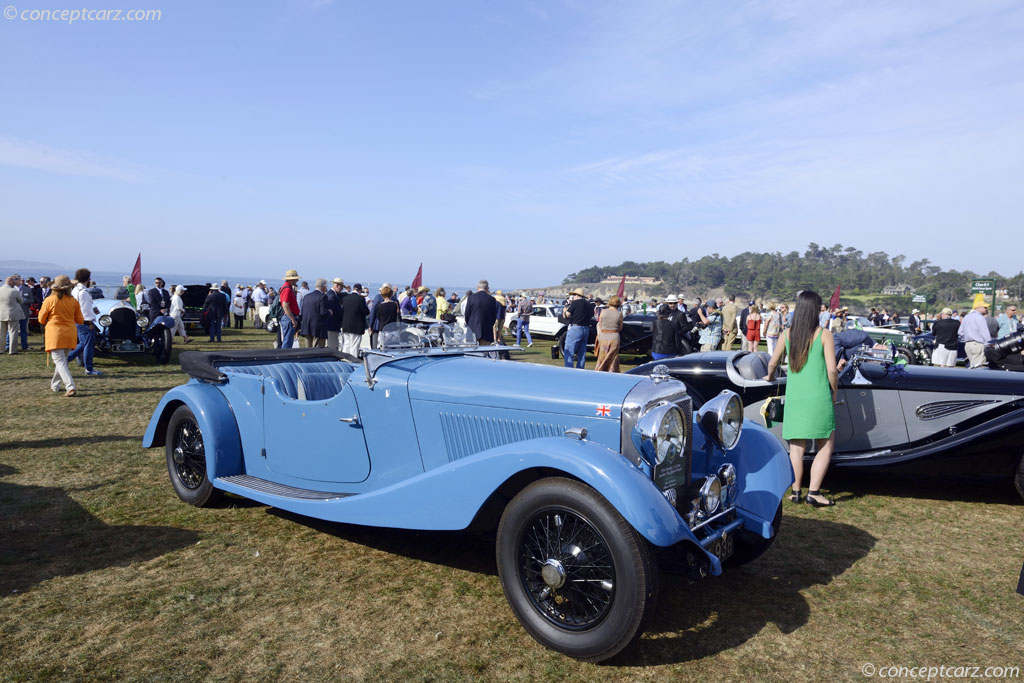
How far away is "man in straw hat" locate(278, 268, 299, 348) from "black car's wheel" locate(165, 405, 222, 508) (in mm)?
6675

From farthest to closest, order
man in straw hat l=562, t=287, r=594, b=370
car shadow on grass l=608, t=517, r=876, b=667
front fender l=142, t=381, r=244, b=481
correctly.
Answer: man in straw hat l=562, t=287, r=594, b=370, front fender l=142, t=381, r=244, b=481, car shadow on grass l=608, t=517, r=876, b=667

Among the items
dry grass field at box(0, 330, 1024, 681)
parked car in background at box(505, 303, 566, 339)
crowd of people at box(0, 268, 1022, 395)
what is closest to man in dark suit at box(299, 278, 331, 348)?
crowd of people at box(0, 268, 1022, 395)

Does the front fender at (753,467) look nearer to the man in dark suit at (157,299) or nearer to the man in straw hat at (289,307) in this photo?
the man in straw hat at (289,307)

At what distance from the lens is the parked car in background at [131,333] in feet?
39.8

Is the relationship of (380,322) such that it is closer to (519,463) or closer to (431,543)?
(431,543)

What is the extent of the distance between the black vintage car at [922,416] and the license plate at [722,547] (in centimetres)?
284

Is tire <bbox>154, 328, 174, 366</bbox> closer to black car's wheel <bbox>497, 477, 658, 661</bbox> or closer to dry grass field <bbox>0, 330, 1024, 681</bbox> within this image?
dry grass field <bbox>0, 330, 1024, 681</bbox>

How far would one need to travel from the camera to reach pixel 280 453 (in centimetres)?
436

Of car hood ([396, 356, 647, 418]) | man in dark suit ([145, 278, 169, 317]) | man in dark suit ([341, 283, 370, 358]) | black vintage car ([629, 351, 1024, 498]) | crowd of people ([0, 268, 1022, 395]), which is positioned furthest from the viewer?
man in dark suit ([145, 278, 169, 317])

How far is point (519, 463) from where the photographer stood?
3.03m

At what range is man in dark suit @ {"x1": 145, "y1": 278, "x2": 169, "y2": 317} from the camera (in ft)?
45.3

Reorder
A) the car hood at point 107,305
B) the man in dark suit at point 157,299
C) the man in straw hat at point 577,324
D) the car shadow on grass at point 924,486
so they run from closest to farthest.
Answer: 1. the car shadow on grass at point 924,486
2. the man in straw hat at point 577,324
3. the car hood at point 107,305
4. the man in dark suit at point 157,299

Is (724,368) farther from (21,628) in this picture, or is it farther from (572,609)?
(21,628)

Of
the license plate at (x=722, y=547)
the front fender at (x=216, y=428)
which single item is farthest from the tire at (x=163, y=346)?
the license plate at (x=722, y=547)
